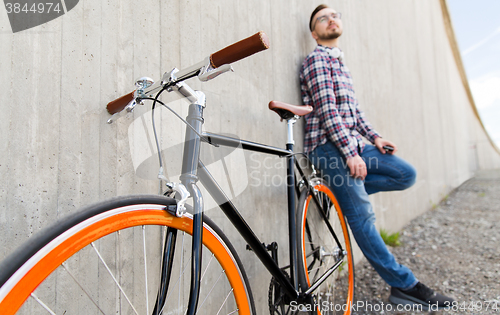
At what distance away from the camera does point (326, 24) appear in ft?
6.10

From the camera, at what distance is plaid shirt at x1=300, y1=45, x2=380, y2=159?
5.47ft

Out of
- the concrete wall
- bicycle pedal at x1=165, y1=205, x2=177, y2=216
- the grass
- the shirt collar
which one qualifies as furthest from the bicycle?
the grass

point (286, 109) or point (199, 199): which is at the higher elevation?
point (286, 109)

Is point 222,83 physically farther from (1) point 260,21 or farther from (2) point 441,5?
(2) point 441,5

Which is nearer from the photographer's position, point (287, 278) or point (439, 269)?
point (287, 278)

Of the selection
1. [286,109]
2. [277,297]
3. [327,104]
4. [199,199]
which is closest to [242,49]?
[199,199]

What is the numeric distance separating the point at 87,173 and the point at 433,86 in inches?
265

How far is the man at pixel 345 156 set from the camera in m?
1.68

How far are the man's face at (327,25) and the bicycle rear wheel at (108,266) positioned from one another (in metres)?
1.52

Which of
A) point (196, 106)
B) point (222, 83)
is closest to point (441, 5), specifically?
point (222, 83)

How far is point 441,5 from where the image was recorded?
780 centimetres

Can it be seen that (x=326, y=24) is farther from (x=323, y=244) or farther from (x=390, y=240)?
(x=390, y=240)

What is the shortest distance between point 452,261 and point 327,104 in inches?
78.2

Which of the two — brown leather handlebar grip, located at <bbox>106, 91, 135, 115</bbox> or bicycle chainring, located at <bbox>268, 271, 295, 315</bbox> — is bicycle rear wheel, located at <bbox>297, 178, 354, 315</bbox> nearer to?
bicycle chainring, located at <bbox>268, 271, 295, 315</bbox>
